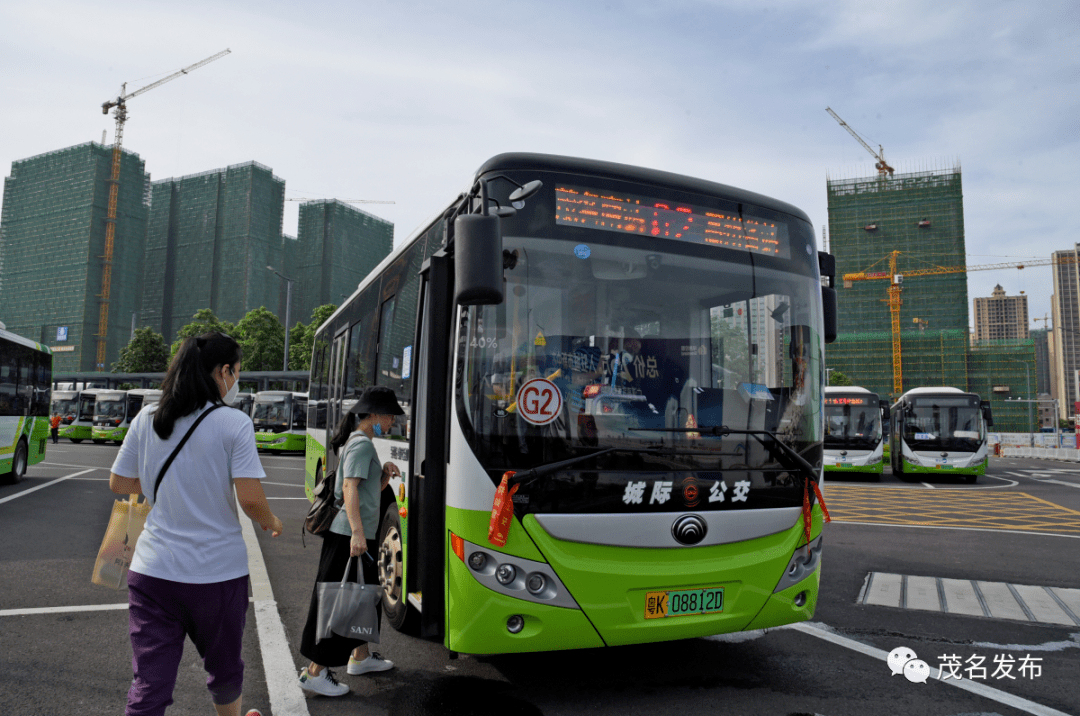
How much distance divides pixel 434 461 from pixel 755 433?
1.81 meters

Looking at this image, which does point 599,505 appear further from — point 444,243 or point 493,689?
point 444,243

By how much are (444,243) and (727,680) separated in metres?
3.03

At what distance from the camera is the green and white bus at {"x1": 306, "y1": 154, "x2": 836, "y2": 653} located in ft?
12.6

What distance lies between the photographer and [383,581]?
5.51 metres

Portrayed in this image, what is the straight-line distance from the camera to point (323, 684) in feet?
13.5

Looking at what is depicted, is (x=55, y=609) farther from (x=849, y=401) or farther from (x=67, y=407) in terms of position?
(x=67, y=407)

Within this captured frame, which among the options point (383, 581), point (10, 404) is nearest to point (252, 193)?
point (10, 404)

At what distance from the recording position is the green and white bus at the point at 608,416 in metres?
3.85

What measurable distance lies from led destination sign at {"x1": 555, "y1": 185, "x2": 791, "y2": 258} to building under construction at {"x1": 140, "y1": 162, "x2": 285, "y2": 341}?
356 ft

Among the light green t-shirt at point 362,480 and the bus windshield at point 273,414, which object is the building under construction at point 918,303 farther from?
the light green t-shirt at point 362,480

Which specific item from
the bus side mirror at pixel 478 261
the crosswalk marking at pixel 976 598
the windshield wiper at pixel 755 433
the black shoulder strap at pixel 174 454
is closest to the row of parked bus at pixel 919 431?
the crosswalk marking at pixel 976 598

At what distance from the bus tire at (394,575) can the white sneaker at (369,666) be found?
42 cm

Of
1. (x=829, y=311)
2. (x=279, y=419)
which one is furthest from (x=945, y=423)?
(x=279, y=419)

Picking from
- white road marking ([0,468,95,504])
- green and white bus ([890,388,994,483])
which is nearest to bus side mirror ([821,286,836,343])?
white road marking ([0,468,95,504])
